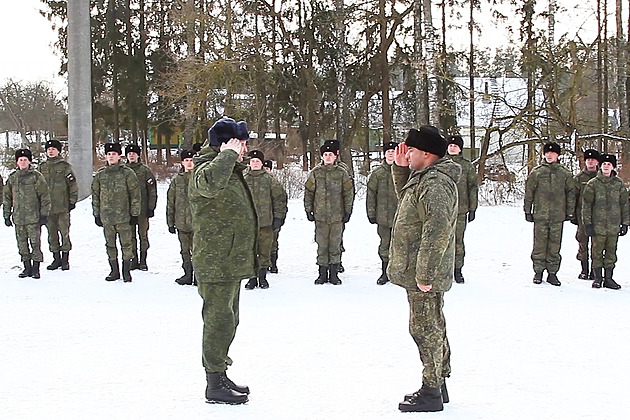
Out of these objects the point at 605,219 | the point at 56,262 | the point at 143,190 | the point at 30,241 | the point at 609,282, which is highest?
the point at 143,190

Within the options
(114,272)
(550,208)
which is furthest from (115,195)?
(550,208)

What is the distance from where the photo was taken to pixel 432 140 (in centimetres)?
495

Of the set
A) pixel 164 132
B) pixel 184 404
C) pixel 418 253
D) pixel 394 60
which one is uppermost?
pixel 394 60

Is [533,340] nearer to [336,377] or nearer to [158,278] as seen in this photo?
[336,377]

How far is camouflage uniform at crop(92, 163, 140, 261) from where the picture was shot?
34.0 feet

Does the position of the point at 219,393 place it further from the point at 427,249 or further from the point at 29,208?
the point at 29,208

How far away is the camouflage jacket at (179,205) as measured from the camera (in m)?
10.4

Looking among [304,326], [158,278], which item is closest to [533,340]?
[304,326]

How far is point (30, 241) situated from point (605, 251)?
803cm

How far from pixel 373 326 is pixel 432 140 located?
304 centimetres

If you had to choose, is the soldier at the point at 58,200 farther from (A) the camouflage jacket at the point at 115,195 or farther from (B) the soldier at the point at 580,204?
(B) the soldier at the point at 580,204

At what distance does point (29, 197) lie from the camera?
10.6 meters

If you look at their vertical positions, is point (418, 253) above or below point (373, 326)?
above

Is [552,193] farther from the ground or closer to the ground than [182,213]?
A: farther from the ground
